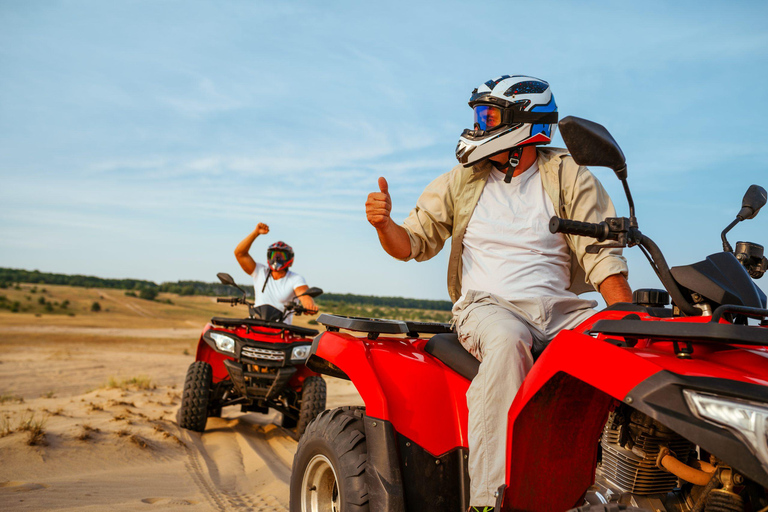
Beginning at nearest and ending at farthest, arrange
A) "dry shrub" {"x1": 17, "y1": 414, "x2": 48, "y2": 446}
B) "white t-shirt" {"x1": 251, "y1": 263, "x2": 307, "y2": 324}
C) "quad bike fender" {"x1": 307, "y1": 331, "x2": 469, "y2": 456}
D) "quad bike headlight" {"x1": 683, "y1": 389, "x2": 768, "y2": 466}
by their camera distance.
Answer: "quad bike headlight" {"x1": 683, "y1": 389, "x2": 768, "y2": 466}, "quad bike fender" {"x1": 307, "y1": 331, "x2": 469, "y2": 456}, "dry shrub" {"x1": 17, "y1": 414, "x2": 48, "y2": 446}, "white t-shirt" {"x1": 251, "y1": 263, "x2": 307, "y2": 324}

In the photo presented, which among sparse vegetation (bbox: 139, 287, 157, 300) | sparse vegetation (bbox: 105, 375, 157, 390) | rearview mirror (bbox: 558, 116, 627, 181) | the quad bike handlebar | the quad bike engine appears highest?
rearview mirror (bbox: 558, 116, 627, 181)

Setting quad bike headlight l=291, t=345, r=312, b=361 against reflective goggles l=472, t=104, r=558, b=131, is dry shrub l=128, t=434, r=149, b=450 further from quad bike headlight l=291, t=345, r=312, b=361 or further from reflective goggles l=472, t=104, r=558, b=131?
A: reflective goggles l=472, t=104, r=558, b=131

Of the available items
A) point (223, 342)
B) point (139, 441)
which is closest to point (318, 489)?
point (139, 441)

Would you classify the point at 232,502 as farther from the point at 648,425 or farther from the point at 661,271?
the point at 661,271

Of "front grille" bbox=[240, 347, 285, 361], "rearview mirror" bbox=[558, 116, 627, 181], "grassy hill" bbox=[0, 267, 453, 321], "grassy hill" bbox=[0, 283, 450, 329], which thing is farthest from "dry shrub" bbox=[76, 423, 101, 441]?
"grassy hill" bbox=[0, 267, 453, 321]

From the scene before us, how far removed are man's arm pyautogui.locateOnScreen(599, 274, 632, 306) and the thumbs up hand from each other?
3.53 feet

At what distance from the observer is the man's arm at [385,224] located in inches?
121

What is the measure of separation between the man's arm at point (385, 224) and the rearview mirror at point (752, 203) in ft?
4.99

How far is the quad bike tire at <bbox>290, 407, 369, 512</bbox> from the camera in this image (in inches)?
106

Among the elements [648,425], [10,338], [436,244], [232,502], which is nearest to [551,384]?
[648,425]

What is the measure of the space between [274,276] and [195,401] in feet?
7.59

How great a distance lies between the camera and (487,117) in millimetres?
3135

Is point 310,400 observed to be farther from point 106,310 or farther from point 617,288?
point 106,310

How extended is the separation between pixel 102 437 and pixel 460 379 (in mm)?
5037
